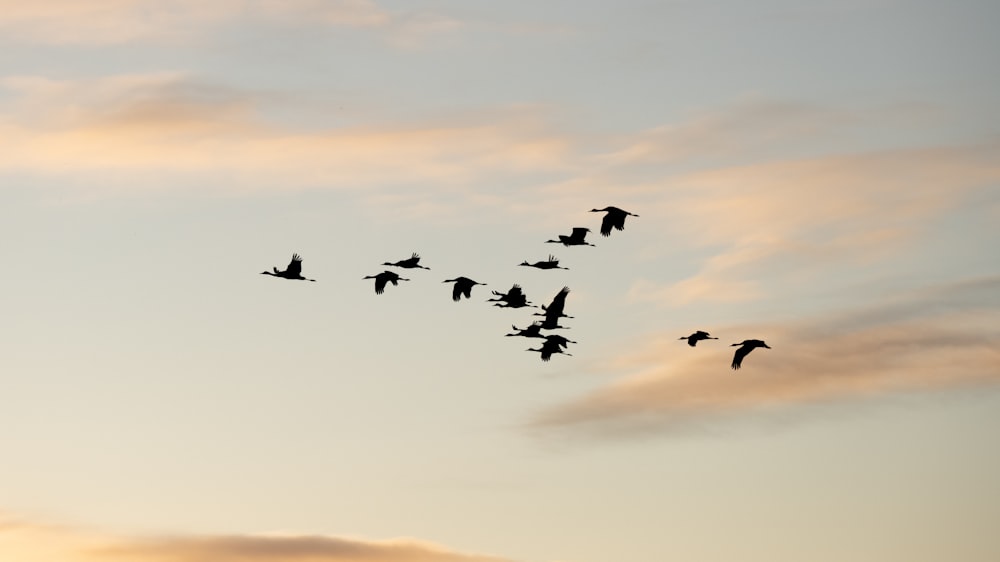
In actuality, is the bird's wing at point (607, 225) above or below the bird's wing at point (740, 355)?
above

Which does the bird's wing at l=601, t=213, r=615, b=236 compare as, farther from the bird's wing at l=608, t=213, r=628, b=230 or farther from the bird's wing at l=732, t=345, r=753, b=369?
the bird's wing at l=732, t=345, r=753, b=369

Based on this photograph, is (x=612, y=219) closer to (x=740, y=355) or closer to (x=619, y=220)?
(x=619, y=220)

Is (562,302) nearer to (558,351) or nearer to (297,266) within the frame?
(558,351)

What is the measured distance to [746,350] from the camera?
366 ft

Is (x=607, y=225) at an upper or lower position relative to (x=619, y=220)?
lower

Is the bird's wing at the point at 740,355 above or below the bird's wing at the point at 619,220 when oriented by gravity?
below

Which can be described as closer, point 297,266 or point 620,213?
point 620,213

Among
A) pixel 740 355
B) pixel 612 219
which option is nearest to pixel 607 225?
pixel 612 219

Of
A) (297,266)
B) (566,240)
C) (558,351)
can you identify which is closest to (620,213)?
(566,240)

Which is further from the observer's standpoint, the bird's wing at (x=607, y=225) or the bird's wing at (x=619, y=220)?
the bird's wing at (x=619, y=220)

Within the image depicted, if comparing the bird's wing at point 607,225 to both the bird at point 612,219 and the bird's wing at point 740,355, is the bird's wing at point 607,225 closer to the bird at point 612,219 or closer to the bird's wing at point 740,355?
the bird at point 612,219

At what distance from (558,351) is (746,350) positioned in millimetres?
10034

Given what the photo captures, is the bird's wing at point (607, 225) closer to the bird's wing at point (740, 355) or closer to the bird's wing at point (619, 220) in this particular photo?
the bird's wing at point (619, 220)

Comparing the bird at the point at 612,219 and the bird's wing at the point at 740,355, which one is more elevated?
the bird at the point at 612,219
